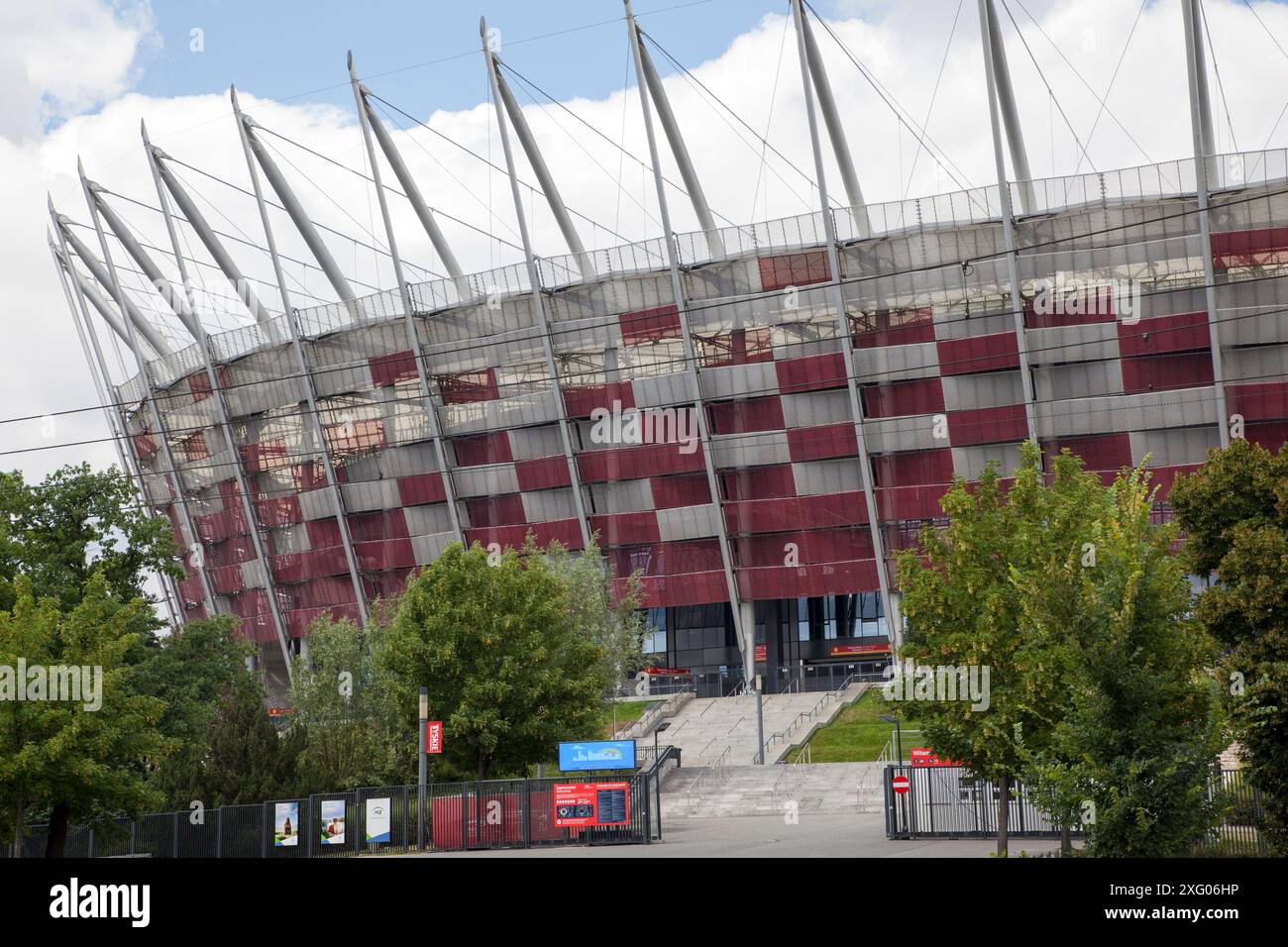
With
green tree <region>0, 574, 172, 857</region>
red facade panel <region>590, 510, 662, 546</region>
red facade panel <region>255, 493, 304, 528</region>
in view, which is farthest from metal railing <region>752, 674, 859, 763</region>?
red facade panel <region>255, 493, 304, 528</region>

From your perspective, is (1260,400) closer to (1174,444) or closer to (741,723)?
(1174,444)

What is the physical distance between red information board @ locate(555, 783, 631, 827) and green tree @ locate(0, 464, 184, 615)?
15.1 metres

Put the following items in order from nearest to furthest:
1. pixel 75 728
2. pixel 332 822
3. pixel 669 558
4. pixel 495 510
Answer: pixel 75 728, pixel 332 822, pixel 669 558, pixel 495 510

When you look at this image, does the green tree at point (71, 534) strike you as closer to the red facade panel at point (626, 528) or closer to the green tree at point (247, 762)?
the green tree at point (247, 762)

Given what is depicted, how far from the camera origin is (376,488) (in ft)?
251

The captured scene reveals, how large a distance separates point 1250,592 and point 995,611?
578 centimetres

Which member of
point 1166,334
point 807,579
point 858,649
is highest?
point 1166,334

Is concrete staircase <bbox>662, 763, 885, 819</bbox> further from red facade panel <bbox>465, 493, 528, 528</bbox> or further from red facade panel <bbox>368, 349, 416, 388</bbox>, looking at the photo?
red facade panel <bbox>368, 349, 416, 388</bbox>

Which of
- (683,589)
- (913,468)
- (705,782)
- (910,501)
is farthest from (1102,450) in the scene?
A: (705,782)

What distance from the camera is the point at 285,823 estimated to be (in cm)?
3375

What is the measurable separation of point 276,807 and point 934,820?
1636 cm
